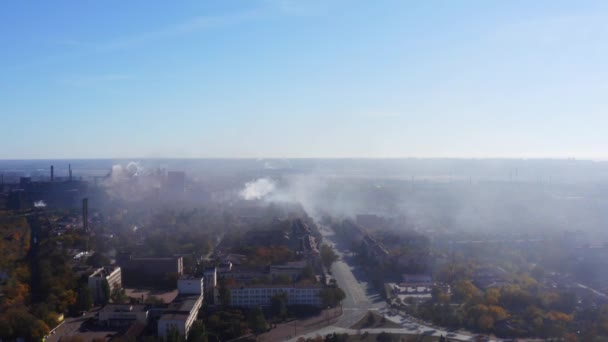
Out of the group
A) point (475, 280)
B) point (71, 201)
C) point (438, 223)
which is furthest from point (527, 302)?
point (71, 201)

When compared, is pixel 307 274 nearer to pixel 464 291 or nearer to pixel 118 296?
pixel 464 291

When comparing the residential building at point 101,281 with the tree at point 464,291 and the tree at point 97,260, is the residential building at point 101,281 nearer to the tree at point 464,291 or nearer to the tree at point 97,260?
the tree at point 97,260

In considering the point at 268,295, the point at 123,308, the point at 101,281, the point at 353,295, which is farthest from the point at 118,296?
the point at 353,295

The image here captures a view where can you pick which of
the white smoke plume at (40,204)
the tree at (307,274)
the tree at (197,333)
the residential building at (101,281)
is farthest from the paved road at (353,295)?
the white smoke plume at (40,204)

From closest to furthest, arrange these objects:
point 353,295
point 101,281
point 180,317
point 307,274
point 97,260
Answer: point 180,317
point 101,281
point 353,295
point 307,274
point 97,260

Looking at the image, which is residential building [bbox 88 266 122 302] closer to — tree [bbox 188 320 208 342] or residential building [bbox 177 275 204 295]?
residential building [bbox 177 275 204 295]

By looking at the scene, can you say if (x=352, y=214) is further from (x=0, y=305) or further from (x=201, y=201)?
(x=0, y=305)

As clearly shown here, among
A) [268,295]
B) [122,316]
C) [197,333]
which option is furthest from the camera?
[268,295]
